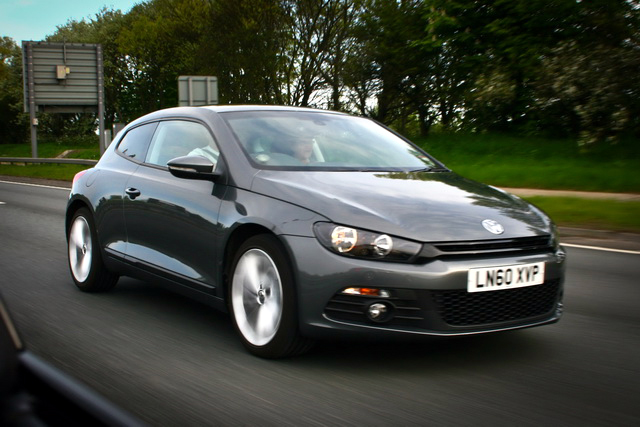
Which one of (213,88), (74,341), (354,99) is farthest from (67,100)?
(74,341)

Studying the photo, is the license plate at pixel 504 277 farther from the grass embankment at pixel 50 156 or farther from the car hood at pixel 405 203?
the grass embankment at pixel 50 156

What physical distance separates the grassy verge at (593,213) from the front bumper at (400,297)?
21.4ft

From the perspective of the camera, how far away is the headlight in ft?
12.9

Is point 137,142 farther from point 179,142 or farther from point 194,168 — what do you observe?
point 194,168

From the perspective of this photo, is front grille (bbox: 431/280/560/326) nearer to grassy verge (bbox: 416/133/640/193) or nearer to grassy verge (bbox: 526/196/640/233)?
grassy verge (bbox: 526/196/640/233)

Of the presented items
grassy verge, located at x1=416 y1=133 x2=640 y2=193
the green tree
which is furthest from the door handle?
Answer: the green tree

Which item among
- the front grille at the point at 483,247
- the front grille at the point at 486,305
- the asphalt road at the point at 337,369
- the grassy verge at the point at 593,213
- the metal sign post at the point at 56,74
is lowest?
the asphalt road at the point at 337,369

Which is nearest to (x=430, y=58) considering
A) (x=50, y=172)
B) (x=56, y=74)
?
(x=50, y=172)

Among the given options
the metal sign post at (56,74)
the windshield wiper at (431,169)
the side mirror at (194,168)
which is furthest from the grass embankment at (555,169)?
the metal sign post at (56,74)

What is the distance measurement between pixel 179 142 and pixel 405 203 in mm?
1993

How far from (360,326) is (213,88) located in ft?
52.2

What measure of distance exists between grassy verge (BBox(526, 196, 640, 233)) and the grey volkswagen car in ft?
17.8

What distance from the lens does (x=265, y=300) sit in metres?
4.31

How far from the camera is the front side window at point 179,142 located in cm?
520
